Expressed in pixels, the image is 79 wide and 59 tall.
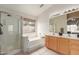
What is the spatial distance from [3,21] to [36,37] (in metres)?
0.72

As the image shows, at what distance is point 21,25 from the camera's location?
2.00m

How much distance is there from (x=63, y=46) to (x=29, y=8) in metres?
1.01

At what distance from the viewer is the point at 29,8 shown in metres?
1.99

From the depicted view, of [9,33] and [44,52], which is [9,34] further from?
[44,52]

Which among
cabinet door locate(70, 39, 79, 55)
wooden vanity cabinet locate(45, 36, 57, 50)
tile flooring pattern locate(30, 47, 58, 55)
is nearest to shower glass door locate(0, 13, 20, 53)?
tile flooring pattern locate(30, 47, 58, 55)

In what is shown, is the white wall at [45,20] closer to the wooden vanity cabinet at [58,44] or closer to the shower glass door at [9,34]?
the wooden vanity cabinet at [58,44]

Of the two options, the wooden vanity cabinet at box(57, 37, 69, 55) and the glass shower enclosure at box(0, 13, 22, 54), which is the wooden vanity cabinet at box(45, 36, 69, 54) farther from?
the glass shower enclosure at box(0, 13, 22, 54)

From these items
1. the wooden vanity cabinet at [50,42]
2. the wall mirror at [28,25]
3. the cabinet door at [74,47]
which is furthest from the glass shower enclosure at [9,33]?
the cabinet door at [74,47]

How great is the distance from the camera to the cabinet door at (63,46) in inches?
76.2

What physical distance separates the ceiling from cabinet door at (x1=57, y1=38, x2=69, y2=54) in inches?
27.6

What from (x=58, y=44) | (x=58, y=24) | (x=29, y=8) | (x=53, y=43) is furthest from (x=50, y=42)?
(x=29, y=8)

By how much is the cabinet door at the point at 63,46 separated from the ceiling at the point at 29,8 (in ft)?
2.30

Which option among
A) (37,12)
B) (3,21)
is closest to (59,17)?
(37,12)
